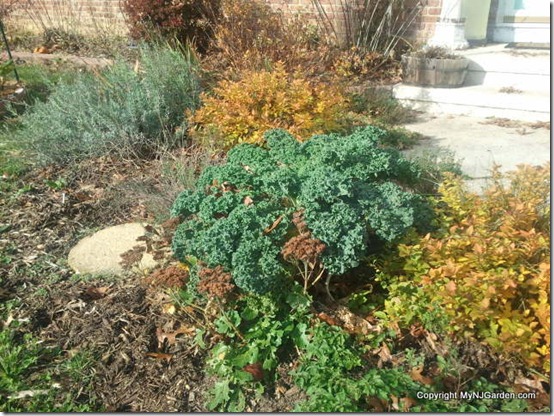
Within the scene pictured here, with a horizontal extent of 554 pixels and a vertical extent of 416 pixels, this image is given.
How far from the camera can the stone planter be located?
5996mm

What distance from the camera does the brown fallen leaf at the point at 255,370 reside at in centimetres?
232

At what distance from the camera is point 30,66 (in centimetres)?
837

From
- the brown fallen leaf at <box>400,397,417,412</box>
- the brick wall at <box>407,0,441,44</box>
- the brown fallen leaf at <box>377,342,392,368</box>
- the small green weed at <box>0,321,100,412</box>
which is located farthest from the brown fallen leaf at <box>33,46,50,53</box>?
the brown fallen leaf at <box>400,397,417,412</box>

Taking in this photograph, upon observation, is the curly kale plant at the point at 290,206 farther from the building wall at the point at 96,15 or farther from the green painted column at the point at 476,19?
the green painted column at the point at 476,19

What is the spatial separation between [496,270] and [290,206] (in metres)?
1.10

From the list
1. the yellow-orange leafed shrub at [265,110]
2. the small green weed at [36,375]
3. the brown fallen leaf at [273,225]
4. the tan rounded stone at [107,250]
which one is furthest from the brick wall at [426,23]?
the small green weed at [36,375]

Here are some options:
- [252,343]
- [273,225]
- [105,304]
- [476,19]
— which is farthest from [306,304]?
[476,19]

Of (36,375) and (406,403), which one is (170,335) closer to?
(36,375)

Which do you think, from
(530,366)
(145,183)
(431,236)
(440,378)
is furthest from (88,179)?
(530,366)

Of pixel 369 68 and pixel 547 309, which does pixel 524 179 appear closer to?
pixel 547 309

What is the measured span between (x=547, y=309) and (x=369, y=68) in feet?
16.5

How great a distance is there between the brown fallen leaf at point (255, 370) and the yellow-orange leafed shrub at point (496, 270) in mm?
783

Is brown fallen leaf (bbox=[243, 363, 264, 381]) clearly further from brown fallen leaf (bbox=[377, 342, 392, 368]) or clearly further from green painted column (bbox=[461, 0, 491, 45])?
green painted column (bbox=[461, 0, 491, 45])

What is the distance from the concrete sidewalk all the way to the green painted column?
77.9 inches
